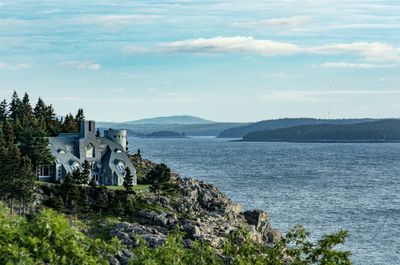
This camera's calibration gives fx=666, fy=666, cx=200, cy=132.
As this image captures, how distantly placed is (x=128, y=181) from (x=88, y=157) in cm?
1049

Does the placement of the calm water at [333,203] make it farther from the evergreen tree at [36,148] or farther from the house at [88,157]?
the evergreen tree at [36,148]

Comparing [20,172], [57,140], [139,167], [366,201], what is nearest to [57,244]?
[20,172]

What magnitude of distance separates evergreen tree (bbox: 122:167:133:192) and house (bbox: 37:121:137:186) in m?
4.00

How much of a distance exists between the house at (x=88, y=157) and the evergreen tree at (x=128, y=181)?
13.1 feet

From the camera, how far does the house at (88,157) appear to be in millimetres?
97438

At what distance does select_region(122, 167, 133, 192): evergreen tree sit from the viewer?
307 feet

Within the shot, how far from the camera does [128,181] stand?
95.8 m

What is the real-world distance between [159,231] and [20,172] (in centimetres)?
1928

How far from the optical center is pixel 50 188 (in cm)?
8944

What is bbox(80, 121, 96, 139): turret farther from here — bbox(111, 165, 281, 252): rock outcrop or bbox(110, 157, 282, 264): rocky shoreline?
bbox(111, 165, 281, 252): rock outcrop

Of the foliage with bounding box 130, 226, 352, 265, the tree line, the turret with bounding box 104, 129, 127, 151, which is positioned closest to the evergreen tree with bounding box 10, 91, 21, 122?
the tree line

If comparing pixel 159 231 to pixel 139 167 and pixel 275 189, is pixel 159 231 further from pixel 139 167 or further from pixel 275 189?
pixel 275 189

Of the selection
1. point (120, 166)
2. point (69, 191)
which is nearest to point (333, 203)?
point (120, 166)

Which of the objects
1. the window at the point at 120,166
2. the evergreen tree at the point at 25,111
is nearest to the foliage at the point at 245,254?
the window at the point at 120,166
